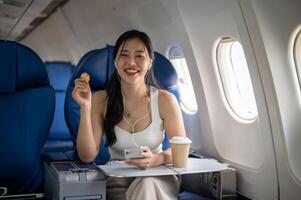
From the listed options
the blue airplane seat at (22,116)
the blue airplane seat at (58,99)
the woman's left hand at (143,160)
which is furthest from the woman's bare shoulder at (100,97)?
the blue airplane seat at (58,99)

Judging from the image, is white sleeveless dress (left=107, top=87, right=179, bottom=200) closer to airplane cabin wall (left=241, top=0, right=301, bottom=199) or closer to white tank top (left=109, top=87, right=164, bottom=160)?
white tank top (left=109, top=87, right=164, bottom=160)

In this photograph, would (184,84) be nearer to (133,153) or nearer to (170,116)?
(170,116)

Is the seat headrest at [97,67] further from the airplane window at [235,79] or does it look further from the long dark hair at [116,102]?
the airplane window at [235,79]

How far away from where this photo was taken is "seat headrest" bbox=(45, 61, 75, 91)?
3.90m

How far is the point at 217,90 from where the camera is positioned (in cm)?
282

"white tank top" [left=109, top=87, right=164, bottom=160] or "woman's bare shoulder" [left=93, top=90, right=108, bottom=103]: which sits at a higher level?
"woman's bare shoulder" [left=93, top=90, right=108, bottom=103]

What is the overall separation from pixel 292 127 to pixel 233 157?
70 centimetres

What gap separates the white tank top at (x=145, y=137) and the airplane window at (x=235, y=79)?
77cm

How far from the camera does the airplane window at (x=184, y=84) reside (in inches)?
134

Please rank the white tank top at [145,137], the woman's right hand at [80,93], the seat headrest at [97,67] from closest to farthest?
the woman's right hand at [80,93] < the white tank top at [145,137] < the seat headrest at [97,67]

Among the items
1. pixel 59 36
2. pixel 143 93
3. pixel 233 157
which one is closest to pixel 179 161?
pixel 143 93

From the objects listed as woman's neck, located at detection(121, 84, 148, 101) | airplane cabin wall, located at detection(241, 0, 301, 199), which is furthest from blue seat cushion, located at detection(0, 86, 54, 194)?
airplane cabin wall, located at detection(241, 0, 301, 199)

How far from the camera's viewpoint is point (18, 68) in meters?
2.38

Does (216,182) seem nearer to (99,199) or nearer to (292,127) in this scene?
(292,127)
